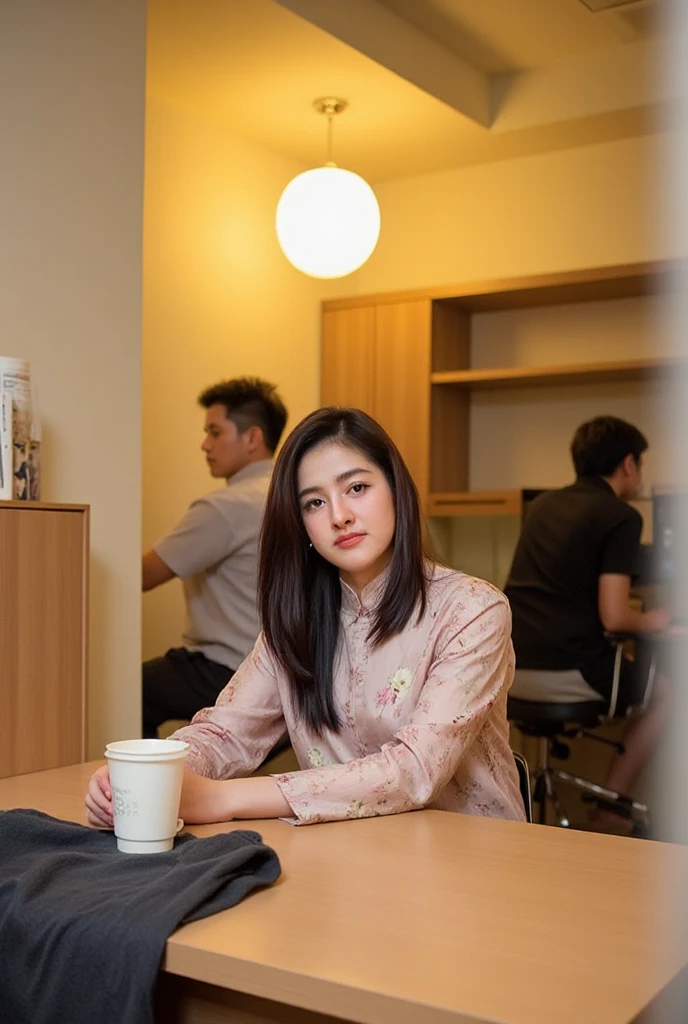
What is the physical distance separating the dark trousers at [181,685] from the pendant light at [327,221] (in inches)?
51.7

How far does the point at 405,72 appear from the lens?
3.48 meters

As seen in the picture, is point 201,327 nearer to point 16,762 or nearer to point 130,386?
point 130,386

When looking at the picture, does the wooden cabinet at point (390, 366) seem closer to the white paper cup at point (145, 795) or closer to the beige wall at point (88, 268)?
the beige wall at point (88, 268)

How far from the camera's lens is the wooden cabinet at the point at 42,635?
1804 mm

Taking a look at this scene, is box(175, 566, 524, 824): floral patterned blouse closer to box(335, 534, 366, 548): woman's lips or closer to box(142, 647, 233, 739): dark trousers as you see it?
box(335, 534, 366, 548): woman's lips

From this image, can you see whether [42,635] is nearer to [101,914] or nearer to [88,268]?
[88,268]

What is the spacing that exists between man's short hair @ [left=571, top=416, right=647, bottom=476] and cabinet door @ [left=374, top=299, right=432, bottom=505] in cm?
89

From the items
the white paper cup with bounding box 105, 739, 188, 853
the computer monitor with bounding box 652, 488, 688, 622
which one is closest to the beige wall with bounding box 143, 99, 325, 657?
the white paper cup with bounding box 105, 739, 188, 853

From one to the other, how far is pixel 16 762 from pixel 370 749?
2.04ft

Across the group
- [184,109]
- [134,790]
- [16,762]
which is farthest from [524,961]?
[184,109]

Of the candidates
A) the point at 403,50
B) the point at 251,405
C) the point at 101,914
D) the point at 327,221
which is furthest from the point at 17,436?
the point at 403,50

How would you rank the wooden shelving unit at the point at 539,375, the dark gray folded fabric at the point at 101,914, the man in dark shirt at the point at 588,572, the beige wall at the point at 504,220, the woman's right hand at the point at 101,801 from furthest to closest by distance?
1. the beige wall at the point at 504,220
2. the wooden shelving unit at the point at 539,375
3. the man in dark shirt at the point at 588,572
4. the woman's right hand at the point at 101,801
5. the dark gray folded fabric at the point at 101,914

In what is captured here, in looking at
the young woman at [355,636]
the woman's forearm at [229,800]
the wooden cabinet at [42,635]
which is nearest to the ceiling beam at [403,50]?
the wooden cabinet at [42,635]

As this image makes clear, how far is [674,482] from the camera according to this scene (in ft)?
0.77
